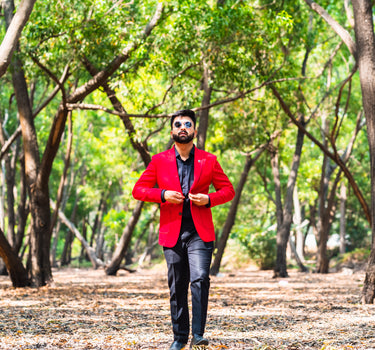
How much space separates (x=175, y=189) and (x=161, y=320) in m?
3.15

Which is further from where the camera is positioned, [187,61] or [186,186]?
[187,61]

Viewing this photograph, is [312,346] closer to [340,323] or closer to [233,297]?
[340,323]

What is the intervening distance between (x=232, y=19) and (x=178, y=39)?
121 cm

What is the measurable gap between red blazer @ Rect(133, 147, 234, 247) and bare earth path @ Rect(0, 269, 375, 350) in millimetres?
1154

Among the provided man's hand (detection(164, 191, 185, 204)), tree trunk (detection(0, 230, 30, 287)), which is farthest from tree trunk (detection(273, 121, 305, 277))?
man's hand (detection(164, 191, 185, 204))

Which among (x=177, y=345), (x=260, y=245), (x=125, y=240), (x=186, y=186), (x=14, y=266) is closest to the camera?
(x=177, y=345)

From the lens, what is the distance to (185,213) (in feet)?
15.0

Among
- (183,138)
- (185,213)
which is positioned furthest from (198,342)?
(183,138)

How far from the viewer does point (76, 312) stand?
796cm

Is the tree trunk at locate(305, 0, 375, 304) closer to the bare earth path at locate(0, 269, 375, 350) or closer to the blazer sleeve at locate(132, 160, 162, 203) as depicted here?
the bare earth path at locate(0, 269, 375, 350)

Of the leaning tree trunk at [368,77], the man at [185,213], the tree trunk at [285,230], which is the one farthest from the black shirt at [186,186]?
the tree trunk at [285,230]

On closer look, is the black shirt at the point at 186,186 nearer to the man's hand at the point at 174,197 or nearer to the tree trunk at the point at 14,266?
the man's hand at the point at 174,197

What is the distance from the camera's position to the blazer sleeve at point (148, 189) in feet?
14.7

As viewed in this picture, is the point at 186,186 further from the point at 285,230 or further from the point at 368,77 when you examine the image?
the point at 285,230
